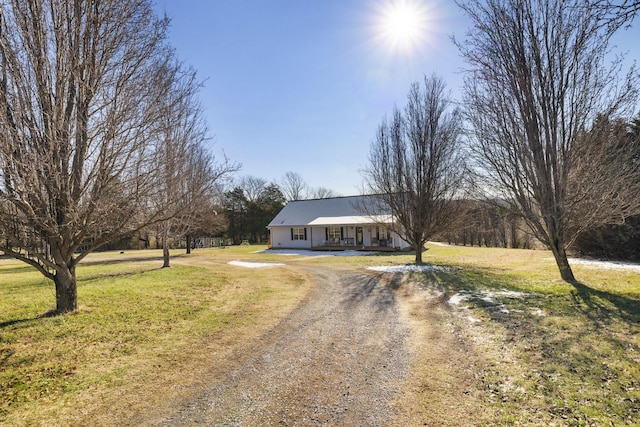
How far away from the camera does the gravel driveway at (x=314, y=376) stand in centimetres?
358

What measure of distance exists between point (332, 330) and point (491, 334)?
9.55 ft

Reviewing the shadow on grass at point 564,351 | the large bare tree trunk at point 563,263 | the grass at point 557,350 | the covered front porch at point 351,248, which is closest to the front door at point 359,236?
the covered front porch at point 351,248

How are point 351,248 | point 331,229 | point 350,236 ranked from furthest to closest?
point 331,229, point 350,236, point 351,248

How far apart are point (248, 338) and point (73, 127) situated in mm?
5240

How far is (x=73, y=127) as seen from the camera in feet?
21.1

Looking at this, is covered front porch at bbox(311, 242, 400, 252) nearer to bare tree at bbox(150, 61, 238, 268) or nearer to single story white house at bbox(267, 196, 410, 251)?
single story white house at bbox(267, 196, 410, 251)

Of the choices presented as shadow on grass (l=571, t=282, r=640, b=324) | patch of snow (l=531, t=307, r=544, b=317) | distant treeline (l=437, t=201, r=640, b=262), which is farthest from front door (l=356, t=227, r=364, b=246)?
patch of snow (l=531, t=307, r=544, b=317)

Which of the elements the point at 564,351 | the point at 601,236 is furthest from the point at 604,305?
the point at 601,236

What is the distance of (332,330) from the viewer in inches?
258

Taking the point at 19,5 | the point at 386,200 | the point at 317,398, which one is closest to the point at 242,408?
the point at 317,398

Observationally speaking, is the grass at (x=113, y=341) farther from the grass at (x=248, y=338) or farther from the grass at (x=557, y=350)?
the grass at (x=557, y=350)

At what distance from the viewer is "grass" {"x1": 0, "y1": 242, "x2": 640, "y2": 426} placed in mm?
3803

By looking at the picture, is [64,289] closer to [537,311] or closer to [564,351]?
[564,351]

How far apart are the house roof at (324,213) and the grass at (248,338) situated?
20529 mm
